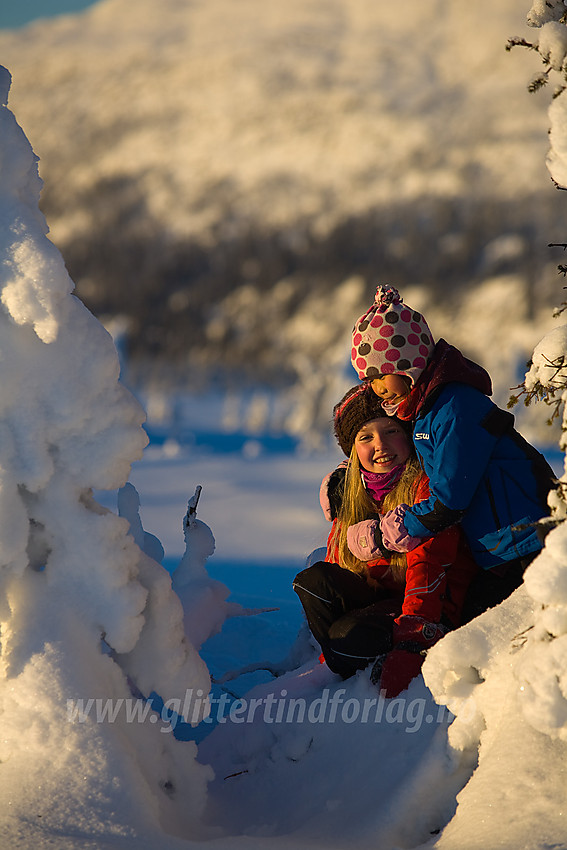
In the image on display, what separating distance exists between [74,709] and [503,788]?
1.01m

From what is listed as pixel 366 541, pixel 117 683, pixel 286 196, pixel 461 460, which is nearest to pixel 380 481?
pixel 366 541

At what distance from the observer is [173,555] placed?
6.27 m

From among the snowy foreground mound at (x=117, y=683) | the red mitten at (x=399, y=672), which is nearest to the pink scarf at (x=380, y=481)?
the red mitten at (x=399, y=672)

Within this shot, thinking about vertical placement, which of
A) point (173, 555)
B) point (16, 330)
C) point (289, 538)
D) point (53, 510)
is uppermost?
point (289, 538)

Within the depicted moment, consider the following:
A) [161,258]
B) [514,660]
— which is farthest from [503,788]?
[161,258]

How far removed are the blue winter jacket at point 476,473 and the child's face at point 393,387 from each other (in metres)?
0.10

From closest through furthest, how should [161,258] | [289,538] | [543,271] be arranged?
[289,538] → [543,271] → [161,258]

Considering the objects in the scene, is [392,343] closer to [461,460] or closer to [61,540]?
[461,460]

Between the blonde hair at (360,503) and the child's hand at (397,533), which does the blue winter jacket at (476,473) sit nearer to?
the child's hand at (397,533)

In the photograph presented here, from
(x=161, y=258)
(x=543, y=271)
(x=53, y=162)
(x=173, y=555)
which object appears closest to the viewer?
(x=173, y=555)

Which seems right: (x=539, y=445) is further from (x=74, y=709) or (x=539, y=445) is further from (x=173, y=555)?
(x=74, y=709)

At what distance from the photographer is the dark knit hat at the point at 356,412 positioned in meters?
Result: 2.92

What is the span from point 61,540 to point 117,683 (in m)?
0.42

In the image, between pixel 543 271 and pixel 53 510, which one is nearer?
pixel 53 510
